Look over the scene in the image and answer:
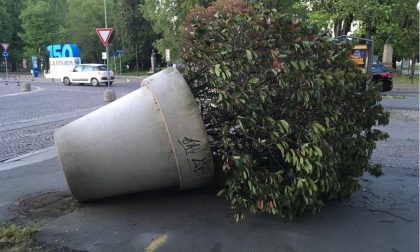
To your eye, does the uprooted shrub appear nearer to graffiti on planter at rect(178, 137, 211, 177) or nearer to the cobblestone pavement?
graffiti on planter at rect(178, 137, 211, 177)

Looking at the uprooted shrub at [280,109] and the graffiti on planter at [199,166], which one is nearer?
the uprooted shrub at [280,109]

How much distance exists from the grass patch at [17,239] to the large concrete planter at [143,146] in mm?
761

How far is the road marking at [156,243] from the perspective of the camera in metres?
4.20

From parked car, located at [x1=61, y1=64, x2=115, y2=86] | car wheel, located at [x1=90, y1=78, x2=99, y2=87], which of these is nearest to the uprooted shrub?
parked car, located at [x1=61, y1=64, x2=115, y2=86]

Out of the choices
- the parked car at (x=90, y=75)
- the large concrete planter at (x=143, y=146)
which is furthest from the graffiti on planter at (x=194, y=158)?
the parked car at (x=90, y=75)

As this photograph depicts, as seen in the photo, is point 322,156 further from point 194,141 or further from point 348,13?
point 348,13

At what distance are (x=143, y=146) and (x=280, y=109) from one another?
154 centimetres

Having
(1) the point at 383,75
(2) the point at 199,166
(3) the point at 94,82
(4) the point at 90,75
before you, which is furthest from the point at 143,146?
(4) the point at 90,75

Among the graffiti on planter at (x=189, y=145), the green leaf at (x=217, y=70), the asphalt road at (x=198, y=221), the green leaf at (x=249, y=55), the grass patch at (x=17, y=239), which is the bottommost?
the asphalt road at (x=198, y=221)

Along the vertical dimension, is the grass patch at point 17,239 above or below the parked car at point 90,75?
above

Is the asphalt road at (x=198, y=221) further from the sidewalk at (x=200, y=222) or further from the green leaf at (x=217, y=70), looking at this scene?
the green leaf at (x=217, y=70)

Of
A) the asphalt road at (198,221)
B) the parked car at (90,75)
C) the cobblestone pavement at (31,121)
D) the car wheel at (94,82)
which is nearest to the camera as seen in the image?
the asphalt road at (198,221)

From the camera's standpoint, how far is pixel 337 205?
5.36 m

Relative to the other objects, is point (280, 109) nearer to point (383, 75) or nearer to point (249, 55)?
point (249, 55)
